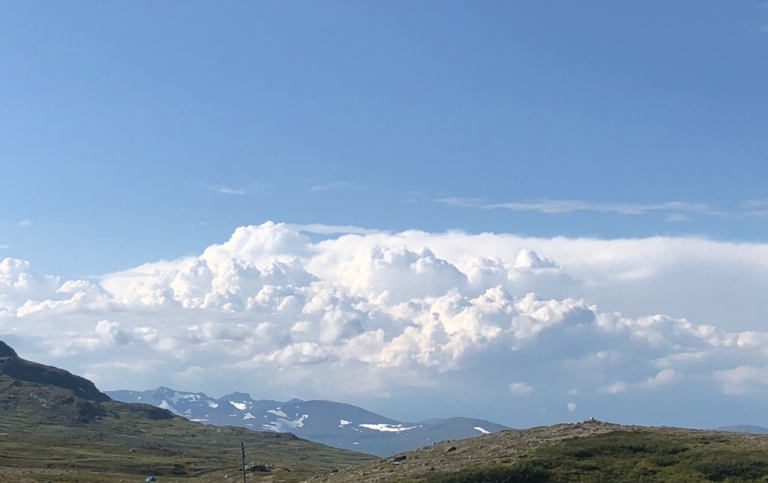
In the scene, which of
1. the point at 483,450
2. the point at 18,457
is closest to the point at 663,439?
the point at 483,450

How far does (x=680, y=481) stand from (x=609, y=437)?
508 inches

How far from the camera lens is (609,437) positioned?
80875 millimetres

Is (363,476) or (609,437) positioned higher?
(609,437)

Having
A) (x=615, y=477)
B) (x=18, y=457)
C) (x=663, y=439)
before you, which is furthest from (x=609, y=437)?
(x=18, y=457)

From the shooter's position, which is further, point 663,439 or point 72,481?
point 72,481

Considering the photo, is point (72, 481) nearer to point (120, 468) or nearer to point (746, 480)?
point (120, 468)

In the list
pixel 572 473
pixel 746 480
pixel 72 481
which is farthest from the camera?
pixel 72 481

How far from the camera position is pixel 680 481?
224 ft

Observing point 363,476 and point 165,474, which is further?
point 165,474

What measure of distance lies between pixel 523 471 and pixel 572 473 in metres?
4.65

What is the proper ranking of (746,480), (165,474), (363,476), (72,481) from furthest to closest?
(165,474) → (72,481) → (363,476) → (746,480)

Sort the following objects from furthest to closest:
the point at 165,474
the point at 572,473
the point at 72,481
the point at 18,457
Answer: the point at 18,457 < the point at 165,474 < the point at 72,481 < the point at 572,473

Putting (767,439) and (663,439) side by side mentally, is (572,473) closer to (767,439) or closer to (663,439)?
(663,439)

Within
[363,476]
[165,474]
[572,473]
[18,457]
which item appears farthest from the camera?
[18,457]
